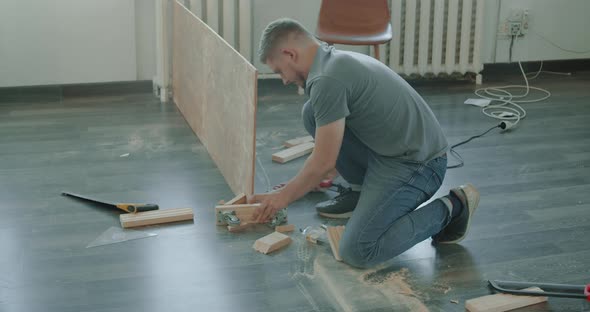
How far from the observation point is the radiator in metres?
5.17

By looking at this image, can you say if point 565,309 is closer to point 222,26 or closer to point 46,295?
point 46,295

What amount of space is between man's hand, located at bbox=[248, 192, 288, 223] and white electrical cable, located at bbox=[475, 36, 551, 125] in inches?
84.5

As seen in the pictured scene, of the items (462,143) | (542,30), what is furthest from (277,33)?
(542,30)

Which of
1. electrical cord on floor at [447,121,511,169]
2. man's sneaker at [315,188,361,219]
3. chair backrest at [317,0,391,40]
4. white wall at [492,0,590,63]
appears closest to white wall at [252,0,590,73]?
white wall at [492,0,590,63]

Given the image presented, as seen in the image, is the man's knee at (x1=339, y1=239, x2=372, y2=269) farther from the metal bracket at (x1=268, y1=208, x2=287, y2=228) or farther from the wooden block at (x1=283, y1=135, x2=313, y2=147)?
the wooden block at (x1=283, y1=135, x2=313, y2=147)

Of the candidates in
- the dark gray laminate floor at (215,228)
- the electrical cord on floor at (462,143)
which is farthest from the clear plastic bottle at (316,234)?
the electrical cord on floor at (462,143)

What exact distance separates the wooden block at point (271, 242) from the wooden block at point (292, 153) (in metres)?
0.91

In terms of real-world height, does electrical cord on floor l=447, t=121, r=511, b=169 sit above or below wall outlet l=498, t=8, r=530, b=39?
below

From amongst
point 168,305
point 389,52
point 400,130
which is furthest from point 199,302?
point 389,52

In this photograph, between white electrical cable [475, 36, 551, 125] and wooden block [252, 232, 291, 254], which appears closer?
wooden block [252, 232, 291, 254]

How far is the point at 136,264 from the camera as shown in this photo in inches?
104

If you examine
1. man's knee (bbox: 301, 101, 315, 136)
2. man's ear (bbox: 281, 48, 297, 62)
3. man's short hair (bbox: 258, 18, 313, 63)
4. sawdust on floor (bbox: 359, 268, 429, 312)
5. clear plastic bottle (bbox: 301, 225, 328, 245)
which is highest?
man's short hair (bbox: 258, 18, 313, 63)

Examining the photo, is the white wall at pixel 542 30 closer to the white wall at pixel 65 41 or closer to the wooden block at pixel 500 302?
the white wall at pixel 65 41

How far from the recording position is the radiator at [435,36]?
17.0 ft
